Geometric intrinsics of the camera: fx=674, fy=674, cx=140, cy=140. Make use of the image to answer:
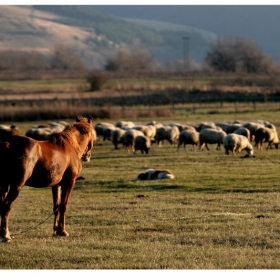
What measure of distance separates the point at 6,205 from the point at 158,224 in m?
3.10

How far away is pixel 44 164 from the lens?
10.1 m

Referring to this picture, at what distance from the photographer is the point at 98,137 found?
41.9 meters

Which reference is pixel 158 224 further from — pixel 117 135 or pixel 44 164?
pixel 117 135

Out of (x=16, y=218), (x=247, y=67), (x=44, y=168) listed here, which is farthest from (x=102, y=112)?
(x=247, y=67)

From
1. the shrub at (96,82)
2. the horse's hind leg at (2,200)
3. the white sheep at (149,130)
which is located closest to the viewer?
the horse's hind leg at (2,200)

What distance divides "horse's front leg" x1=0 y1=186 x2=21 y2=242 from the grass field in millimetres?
181

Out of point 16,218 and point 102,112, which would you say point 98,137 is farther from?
point 16,218

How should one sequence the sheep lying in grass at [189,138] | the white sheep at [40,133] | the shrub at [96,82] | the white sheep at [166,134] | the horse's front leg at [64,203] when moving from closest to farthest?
the horse's front leg at [64,203] → the sheep lying in grass at [189,138] → the white sheep at [166,134] → the white sheep at [40,133] → the shrub at [96,82]

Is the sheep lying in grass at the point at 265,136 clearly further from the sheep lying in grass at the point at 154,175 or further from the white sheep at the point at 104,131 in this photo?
the sheep lying in grass at the point at 154,175

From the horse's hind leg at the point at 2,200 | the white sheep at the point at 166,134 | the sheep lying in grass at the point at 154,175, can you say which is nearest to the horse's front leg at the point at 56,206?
the horse's hind leg at the point at 2,200

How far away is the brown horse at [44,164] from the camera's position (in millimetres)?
9758

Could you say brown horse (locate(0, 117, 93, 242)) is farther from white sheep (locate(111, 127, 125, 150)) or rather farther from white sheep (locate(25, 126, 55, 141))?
white sheep (locate(25, 126, 55, 141))

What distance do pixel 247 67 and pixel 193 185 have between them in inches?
4688

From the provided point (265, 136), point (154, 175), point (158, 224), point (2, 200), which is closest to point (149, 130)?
point (265, 136)
